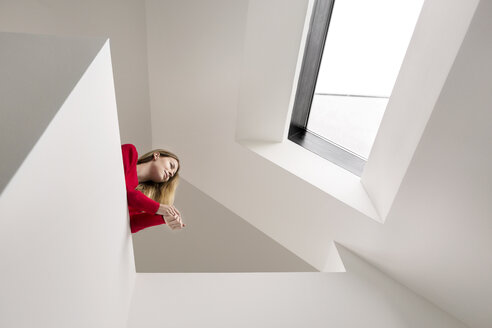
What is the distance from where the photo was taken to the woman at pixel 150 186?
4.50ft

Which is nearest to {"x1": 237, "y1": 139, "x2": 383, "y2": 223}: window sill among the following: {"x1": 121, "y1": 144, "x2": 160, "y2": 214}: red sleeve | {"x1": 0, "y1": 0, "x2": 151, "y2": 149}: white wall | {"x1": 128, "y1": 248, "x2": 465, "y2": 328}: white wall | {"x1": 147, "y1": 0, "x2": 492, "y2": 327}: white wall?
{"x1": 147, "y1": 0, "x2": 492, "y2": 327}: white wall

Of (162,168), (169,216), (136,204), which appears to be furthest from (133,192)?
(162,168)

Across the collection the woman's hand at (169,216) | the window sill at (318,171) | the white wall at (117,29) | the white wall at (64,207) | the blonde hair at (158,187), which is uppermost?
the white wall at (117,29)

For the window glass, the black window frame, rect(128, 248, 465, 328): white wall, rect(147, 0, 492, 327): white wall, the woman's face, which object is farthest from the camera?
the black window frame

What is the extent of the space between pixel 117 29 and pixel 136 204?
1128mm

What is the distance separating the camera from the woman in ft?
4.50

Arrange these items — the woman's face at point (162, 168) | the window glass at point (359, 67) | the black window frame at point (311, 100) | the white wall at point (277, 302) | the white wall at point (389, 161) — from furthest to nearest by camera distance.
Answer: the black window frame at point (311, 100), the window glass at point (359, 67), the woman's face at point (162, 168), the white wall at point (277, 302), the white wall at point (389, 161)

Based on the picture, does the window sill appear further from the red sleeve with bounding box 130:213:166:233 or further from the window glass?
the red sleeve with bounding box 130:213:166:233

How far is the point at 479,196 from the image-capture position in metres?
1.30

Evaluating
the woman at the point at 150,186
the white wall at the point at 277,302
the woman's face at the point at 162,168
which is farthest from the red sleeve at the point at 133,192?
the white wall at the point at 277,302

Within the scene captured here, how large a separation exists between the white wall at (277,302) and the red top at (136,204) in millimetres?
237

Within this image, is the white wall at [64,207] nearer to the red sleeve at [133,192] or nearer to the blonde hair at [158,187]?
the red sleeve at [133,192]

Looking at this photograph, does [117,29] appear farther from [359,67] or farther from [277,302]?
[277,302]

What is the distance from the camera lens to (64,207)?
27.8 inches
